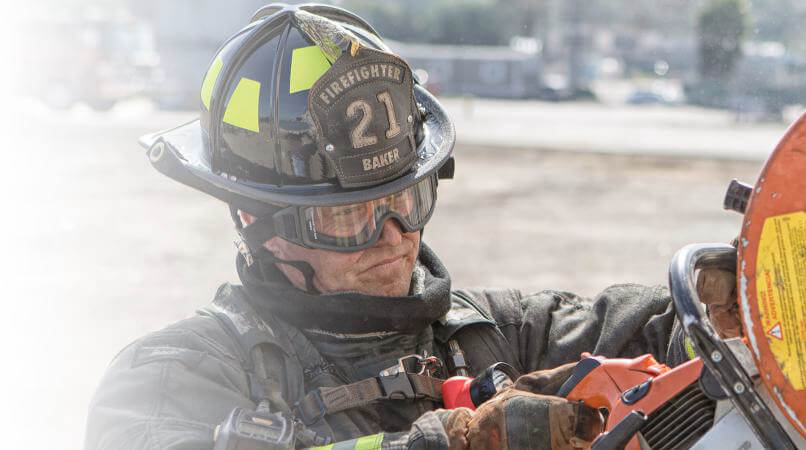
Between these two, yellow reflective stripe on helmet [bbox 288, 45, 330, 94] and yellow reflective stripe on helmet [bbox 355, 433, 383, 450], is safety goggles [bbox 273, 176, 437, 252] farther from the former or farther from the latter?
yellow reflective stripe on helmet [bbox 355, 433, 383, 450]

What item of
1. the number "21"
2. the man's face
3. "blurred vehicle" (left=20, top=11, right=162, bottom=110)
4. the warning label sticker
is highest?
the number "21"

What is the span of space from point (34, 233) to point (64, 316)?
336 cm

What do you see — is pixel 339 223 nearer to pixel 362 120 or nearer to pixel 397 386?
pixel 362 120

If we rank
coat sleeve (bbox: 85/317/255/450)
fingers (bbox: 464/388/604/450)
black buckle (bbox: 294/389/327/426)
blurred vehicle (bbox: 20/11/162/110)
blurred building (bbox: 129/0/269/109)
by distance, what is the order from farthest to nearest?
blurred building (bbox: 129/0/269/109) < blurred vehicle (bbox: 20/11/162/110) < black buckle (bbox: 294/389/327/426) < coat sleeve (bbox: 85/317/255/450) < fingers (bbox: 464/388/604/450)

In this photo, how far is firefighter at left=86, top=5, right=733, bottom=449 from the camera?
241 centimetres

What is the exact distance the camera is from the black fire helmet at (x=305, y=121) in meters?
2.52

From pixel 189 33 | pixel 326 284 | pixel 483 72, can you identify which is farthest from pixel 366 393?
pixel 483 72

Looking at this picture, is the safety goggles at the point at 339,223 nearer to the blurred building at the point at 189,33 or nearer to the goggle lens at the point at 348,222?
the goggle lens at the point at 348,222

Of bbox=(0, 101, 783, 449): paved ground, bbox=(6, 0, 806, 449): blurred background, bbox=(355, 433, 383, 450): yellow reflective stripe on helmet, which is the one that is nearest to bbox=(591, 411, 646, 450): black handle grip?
bbox=(355, 433, 383, 450): yellow reflective stripe on helmet

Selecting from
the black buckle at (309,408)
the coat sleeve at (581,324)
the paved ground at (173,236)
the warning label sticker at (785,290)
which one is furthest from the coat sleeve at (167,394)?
the paved ground at (173,236)

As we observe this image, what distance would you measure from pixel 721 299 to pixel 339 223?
0.94 metres

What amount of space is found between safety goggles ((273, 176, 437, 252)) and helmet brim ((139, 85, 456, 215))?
0.04m

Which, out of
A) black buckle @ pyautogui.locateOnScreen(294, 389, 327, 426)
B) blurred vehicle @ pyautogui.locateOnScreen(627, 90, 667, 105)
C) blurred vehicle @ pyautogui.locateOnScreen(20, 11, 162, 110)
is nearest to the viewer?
black buckle @ pyautogui.locateOnScreen(294, 389, 327, 426)

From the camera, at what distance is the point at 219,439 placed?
207cm
